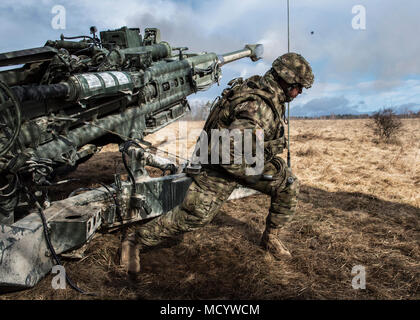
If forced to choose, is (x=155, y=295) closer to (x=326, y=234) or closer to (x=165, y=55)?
(x=326, y=234)

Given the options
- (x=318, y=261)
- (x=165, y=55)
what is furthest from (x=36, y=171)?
(x=165, y=55)

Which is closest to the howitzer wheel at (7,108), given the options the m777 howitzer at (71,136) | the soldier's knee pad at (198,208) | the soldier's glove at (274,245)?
the m777 howitzer at (71,136)

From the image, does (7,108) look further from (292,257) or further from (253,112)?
(292,257)

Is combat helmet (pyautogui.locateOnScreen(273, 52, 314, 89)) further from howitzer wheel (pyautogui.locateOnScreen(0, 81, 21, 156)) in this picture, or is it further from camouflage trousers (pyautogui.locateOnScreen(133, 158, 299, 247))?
howitzer wheel (pyautogui.locateOnScreen(0, 81, 21, 156))

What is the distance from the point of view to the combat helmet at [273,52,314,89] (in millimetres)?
3621

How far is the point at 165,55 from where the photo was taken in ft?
22.3

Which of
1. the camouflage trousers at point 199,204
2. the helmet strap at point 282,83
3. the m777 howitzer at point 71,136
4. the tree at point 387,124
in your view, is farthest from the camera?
the tree at point 387,124

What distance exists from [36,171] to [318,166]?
665 cm

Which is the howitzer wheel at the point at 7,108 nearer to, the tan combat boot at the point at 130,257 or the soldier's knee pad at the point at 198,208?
the tan combat boot at the point at 130,257

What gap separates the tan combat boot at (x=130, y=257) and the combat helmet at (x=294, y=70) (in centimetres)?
228

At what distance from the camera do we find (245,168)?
10.9 ft

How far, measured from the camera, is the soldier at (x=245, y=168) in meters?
3.32

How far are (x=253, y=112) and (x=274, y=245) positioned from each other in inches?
61.5

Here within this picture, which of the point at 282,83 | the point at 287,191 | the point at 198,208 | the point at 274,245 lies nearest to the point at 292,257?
the point at 274,245
